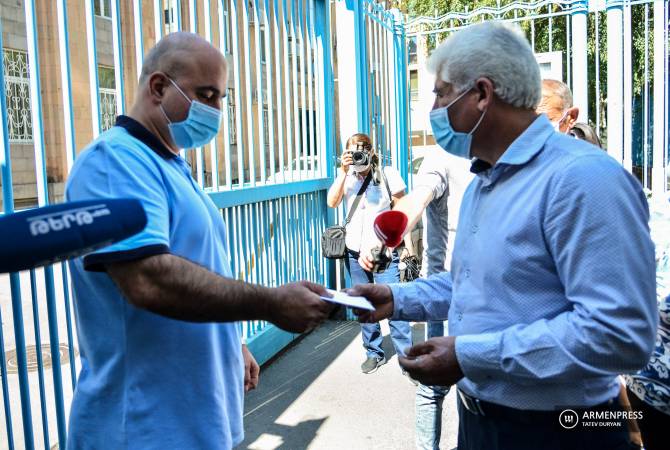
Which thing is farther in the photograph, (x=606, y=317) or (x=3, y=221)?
(x=606, y=317)

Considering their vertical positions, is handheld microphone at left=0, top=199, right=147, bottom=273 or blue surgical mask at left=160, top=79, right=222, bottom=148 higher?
blue surgical mask at left=160, top=79, right=222, bottom=148

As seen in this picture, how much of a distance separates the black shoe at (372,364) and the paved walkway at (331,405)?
5 cm

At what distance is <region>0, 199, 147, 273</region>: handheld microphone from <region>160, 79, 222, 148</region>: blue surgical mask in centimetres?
102

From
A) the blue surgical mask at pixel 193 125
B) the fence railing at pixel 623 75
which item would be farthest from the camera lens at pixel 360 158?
the blue surgical mask at pixel 193 125

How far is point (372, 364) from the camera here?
5070 millimetres

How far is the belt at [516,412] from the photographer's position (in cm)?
160

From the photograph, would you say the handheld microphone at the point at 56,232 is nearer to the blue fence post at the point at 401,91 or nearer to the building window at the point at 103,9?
the building window at the point at 103,9

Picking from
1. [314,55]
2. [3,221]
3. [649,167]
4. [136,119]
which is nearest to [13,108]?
[136,119]

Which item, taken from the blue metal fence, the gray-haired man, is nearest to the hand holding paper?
the gray-haired man

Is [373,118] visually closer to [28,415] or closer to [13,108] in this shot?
[13,108]

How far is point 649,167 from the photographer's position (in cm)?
697

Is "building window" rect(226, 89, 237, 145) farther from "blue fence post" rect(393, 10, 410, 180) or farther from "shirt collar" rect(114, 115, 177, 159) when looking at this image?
"blue fence post" rect(393, 10, 410, 180)

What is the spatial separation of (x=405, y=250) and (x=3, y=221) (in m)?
4.70

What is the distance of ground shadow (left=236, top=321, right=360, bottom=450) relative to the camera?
3814 millimetres
